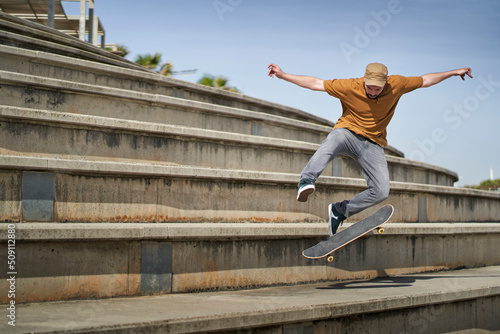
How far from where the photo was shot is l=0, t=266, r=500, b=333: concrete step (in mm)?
3139

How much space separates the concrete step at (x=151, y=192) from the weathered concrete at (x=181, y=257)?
12.9 inches

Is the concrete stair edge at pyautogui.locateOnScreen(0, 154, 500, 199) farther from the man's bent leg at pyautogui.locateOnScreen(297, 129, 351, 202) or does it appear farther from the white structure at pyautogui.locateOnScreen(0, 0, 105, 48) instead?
the white structure at pyautogui.locateOnScreen(0, 0, 105, 48)

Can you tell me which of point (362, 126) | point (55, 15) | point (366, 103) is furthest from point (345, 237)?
point (55, 15)

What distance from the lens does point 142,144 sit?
5.33 metres

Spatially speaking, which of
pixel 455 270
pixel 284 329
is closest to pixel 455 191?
pixel 455 270

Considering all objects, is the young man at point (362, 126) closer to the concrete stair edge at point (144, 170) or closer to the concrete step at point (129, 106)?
the concrete stair edge at point (144, 170)

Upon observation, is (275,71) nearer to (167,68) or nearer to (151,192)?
(151,192)

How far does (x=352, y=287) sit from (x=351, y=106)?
73.4 inches

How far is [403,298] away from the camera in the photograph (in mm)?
4336

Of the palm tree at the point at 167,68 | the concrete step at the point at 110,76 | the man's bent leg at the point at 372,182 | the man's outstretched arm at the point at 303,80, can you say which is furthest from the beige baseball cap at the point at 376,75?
the palm tree at the point at 167,68

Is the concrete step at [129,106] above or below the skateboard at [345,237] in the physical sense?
above

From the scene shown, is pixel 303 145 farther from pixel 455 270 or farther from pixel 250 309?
pixel 250 309

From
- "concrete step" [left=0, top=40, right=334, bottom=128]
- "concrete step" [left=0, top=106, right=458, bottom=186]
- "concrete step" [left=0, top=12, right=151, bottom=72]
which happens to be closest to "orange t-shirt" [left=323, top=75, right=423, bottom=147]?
"concrete step" [left=0, top=106, right=458, bottom=186]

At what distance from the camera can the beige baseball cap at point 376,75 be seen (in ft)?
15.5
